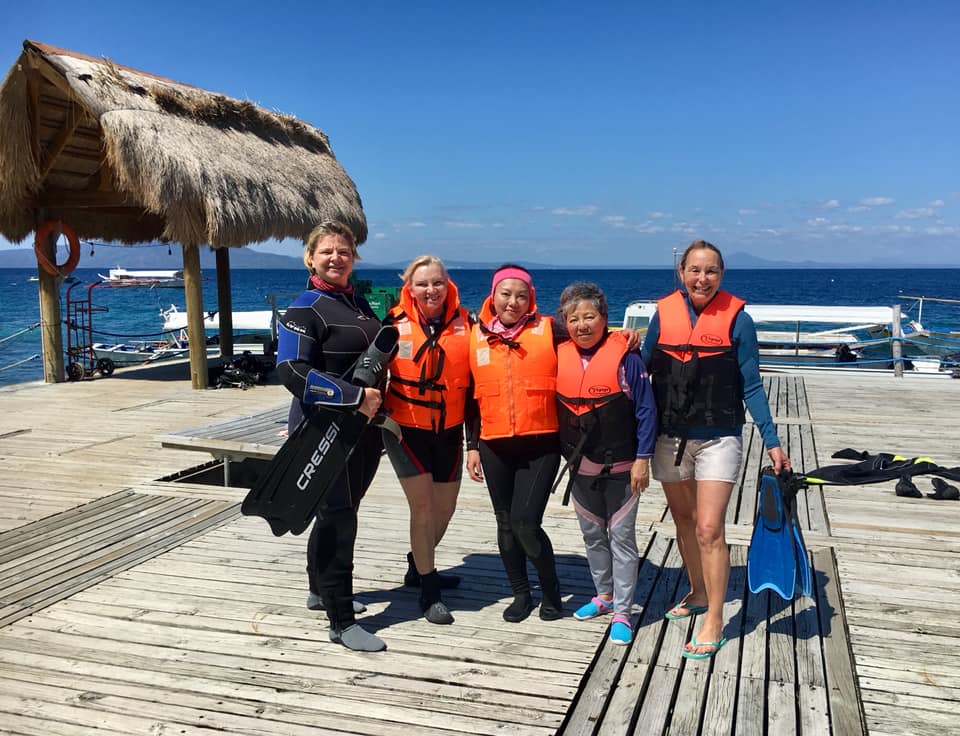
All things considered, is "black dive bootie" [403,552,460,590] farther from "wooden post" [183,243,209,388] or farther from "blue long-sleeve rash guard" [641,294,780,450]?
"wooden post" [183,243,209,388]

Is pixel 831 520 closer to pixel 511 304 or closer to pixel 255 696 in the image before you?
pixel 511 304

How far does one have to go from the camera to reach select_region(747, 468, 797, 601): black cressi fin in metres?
3.75

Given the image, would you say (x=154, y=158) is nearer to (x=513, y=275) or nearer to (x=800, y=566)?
(x=513, y=275)

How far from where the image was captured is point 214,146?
12.0m

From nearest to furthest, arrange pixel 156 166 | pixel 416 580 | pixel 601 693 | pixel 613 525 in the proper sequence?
pixel 601 693 → pixel 613 525 → pixel 416 580 → pixel 156 166

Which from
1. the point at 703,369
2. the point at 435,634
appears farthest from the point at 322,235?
the point at 435,634

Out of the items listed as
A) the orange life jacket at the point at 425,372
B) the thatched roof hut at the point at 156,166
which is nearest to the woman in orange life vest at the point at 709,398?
the orange life jacket at the point at 425,372

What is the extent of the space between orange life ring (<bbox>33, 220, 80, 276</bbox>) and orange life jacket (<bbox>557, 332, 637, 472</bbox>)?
11526mm

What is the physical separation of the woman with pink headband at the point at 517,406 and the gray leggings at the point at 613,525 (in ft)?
0.66

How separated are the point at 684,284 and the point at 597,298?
0.41m

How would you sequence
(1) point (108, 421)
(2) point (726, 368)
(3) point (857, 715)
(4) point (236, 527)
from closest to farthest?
(3) point (857, 715) < (2) point (726, 368) < (4) point (236, 527) < (1) point (108, 421)

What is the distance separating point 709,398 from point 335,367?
Result: 173cm

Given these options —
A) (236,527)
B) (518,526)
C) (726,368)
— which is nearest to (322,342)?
(518,526)

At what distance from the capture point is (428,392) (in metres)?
3.89
